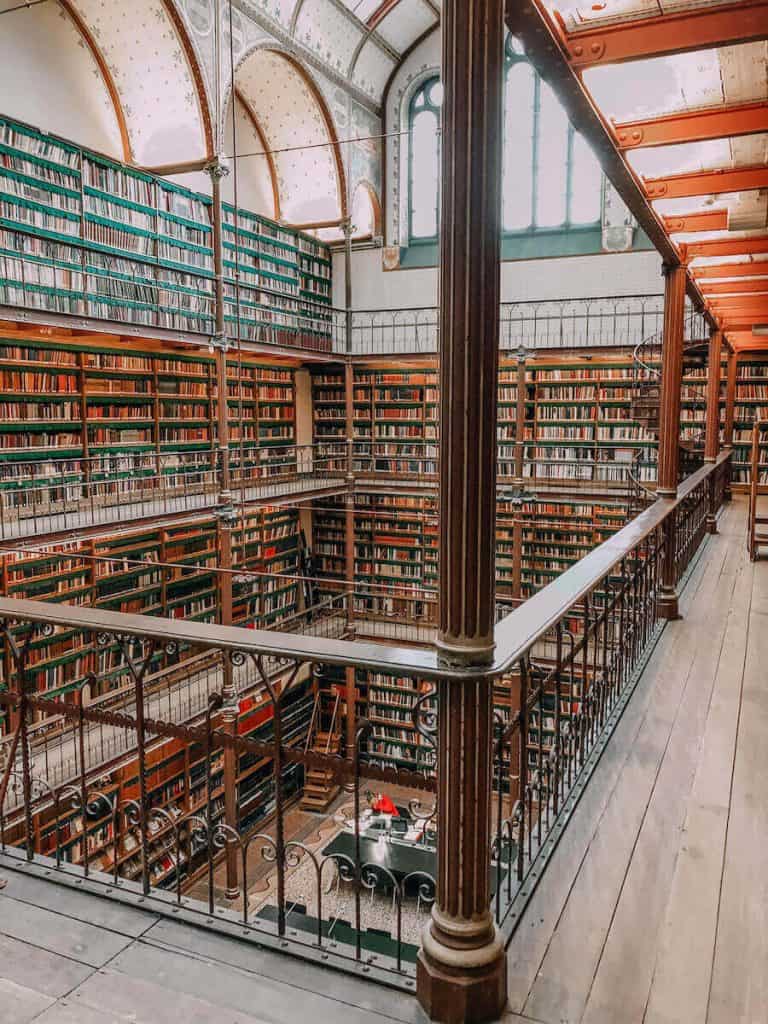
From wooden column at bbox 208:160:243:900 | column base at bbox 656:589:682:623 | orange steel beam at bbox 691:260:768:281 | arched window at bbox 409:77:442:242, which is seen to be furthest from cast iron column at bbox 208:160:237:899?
arched window at bbox 409:77:442:242

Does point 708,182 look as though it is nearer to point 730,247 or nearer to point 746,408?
point 730,247

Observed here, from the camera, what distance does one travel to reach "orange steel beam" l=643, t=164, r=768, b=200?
3.30 m

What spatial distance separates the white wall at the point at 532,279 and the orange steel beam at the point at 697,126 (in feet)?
26.4

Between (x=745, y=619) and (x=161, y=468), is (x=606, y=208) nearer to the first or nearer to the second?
A: (x=161, y=468)

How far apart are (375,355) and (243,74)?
3.88 meters

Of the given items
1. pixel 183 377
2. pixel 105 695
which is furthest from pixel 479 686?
pixel 183 377

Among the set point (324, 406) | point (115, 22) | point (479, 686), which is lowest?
point (479, 686)

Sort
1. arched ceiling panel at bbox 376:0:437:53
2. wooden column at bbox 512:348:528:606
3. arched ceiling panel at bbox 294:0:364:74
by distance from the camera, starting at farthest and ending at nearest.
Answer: arched ceiling panel at bbox 376:0:437:53, arched ceiling panel at bbox 294:0:364:74, wooden column at bbox 512:348:528:606

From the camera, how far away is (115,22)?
24.5 feet

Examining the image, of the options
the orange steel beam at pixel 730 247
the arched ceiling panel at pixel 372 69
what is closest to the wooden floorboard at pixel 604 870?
the orange steel beam at pixel 730 247

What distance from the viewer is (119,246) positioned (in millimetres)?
7895

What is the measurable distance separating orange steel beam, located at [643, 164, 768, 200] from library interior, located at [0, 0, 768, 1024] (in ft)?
0.07

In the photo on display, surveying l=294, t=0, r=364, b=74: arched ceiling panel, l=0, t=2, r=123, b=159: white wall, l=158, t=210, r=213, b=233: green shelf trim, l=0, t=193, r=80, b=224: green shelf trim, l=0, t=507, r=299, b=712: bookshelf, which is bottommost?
l=0, t=507, r=299, b=712: bookshelf

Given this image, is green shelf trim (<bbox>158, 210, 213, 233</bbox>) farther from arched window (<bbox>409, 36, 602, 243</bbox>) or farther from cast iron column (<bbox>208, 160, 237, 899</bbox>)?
arched window (<bbox>409, 36, 602, 243</bbox>)
